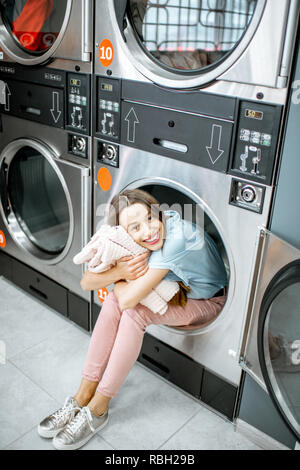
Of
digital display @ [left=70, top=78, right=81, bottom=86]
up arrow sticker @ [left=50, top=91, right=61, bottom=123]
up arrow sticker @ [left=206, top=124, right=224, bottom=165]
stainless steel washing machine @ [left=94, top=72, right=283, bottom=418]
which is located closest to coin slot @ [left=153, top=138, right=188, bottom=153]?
stainless steel washing machine @ [left=94, top=72, right=283, bottom=418]

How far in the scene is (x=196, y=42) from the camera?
1665 millimetres

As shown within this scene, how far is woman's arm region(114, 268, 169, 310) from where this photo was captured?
1625 millimetres

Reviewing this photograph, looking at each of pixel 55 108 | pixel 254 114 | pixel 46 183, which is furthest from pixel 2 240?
pixel 254 114

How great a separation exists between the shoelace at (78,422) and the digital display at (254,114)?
118 centimetres

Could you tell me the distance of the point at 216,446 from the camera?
5.64ft

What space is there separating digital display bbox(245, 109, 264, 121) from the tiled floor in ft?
3.77

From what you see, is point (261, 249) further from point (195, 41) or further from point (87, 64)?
point (87, 64)

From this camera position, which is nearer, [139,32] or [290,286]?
[290,286]

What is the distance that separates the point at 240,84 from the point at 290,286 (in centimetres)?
61

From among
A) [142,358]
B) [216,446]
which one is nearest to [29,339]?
[142,358]

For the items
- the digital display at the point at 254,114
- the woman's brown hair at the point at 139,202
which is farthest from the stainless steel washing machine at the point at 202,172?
the woman's brown hair at the point at 139,202

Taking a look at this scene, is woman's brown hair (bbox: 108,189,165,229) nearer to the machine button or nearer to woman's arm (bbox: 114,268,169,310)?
woman's arm (bbox: 114,268,169,310)

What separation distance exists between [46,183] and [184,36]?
102cm
